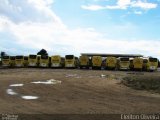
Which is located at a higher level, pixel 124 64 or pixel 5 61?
pixel 5 61

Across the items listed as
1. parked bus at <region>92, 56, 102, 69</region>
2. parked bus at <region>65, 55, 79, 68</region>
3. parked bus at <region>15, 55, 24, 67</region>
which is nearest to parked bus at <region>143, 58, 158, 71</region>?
parked bus at <region>92, 56, 102, 69</region>

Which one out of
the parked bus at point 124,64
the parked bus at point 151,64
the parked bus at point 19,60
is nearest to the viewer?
the parked bus at point 151,64

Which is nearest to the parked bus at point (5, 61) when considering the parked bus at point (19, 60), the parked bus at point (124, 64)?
the parked bus at point (19, 60)

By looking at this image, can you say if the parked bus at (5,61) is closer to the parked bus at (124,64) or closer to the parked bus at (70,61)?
the parked bus at (70,61)

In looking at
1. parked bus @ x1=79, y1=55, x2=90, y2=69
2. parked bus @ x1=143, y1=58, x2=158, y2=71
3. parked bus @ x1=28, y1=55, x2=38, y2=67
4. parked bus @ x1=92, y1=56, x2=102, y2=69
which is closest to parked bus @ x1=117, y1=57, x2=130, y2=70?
parked bus @ x1=143, y1=58, x2=158, y2=71

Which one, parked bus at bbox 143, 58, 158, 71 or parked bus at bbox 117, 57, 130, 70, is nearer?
parked bus at bbox 143, 58, 158, 71

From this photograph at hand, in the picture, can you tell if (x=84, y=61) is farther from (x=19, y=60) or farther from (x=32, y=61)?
(x=19, y=60)

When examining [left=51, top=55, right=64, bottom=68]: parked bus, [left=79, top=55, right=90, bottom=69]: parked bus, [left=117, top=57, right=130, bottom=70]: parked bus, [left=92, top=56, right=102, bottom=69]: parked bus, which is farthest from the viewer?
[left=51, top=55, right=64, bottom=68]: parked bus

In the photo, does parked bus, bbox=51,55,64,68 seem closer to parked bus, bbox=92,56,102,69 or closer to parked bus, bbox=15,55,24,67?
parked bus, bbox=92,56,102,69

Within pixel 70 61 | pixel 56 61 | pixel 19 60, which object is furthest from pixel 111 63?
pixel 19 60

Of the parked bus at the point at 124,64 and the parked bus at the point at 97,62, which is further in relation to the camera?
the parked bus at the point at 97,62

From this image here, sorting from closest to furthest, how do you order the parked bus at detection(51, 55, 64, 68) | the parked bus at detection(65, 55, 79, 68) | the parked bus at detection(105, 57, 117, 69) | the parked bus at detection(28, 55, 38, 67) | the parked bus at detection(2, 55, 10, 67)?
1. the parked bus at detection(105, 57, 117, 69)
2. the parked bus at detection(65, 55, 79, 68)
3. the parked bus at detection(51, 55, 64, 68)
4. the parked bus at detection(28, 55, 38, 67)
5. the parked bus at detection(2, 55, 10, 67)

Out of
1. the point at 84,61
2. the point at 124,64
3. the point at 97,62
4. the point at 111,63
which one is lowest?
the point at 124,64

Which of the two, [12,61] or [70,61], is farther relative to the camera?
[12,61]
